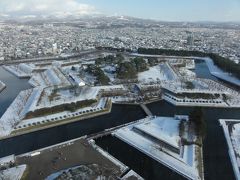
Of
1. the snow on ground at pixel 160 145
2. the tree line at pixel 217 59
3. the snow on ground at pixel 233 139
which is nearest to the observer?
the snow on ground at pixel 160 145

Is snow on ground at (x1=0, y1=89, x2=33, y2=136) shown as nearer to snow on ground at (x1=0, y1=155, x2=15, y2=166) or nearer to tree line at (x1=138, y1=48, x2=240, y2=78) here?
snow on ground at (x1=0, y1=155, x2=15, y2=166)

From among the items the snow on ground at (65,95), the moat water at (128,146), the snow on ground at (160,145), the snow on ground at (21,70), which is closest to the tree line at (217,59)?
the moat water at (128,146)

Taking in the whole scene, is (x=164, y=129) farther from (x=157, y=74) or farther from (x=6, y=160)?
(x=157, y=74)

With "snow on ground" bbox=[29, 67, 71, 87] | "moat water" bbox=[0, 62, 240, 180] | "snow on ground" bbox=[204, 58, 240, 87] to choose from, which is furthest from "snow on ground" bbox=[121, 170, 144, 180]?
"snow on ground" bbox=[204, 58, 240, 87]

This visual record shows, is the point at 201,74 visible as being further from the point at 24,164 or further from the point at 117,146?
the point at 24,164

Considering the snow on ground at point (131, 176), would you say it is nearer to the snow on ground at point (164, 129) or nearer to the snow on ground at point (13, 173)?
the snow on ground at point (164, 129)

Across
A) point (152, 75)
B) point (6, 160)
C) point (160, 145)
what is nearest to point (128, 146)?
point (160, 145)

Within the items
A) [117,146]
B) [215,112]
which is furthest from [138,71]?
[117,146]
